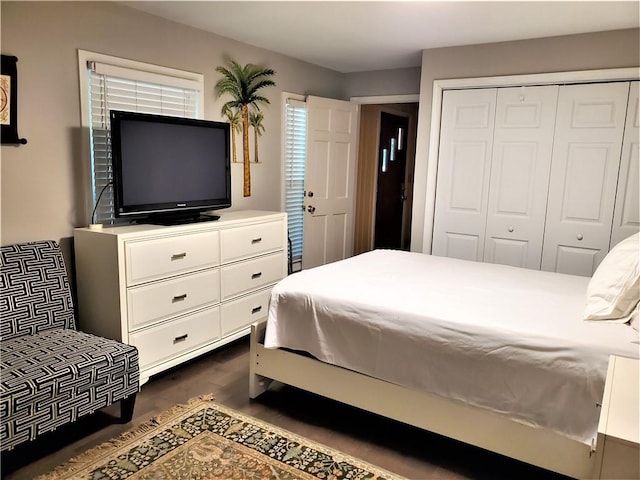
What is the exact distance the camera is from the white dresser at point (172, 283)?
2.71m

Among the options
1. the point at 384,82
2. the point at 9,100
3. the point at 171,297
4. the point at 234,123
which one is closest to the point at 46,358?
the point at 171,297

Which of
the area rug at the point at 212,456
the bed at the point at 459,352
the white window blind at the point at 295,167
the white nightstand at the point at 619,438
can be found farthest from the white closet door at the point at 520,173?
the white nightstand at the point at 619,438

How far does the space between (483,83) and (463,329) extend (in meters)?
2.64

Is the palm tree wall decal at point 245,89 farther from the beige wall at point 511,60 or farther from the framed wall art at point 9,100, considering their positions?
the framed wall art at point 9,100

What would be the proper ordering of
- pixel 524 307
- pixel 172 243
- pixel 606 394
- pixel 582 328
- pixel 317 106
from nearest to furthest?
pixel 606 394 < pixel 582 328 < pixel 524 307 < pixel 172 243 < pixel 317 106

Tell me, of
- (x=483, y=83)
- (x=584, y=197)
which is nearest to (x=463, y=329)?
(x=584, y=197)

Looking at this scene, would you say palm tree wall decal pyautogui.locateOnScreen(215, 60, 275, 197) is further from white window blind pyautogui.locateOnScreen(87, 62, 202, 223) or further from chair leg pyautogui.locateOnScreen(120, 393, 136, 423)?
chair leg pyautogui.locateOnScreen(120, 393, 136, 423)

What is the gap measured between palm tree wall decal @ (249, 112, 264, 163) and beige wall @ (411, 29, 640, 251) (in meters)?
1.44

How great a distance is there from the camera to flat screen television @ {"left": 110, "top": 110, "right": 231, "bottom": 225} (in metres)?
2.86

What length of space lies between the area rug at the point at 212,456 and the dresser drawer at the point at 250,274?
1.06 meters

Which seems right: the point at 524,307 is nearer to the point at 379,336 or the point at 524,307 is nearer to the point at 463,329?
the point at 463,329

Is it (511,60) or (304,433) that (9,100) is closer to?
(304,433)

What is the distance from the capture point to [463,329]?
6.81 feet

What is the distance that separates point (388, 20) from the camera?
10.9 ft
